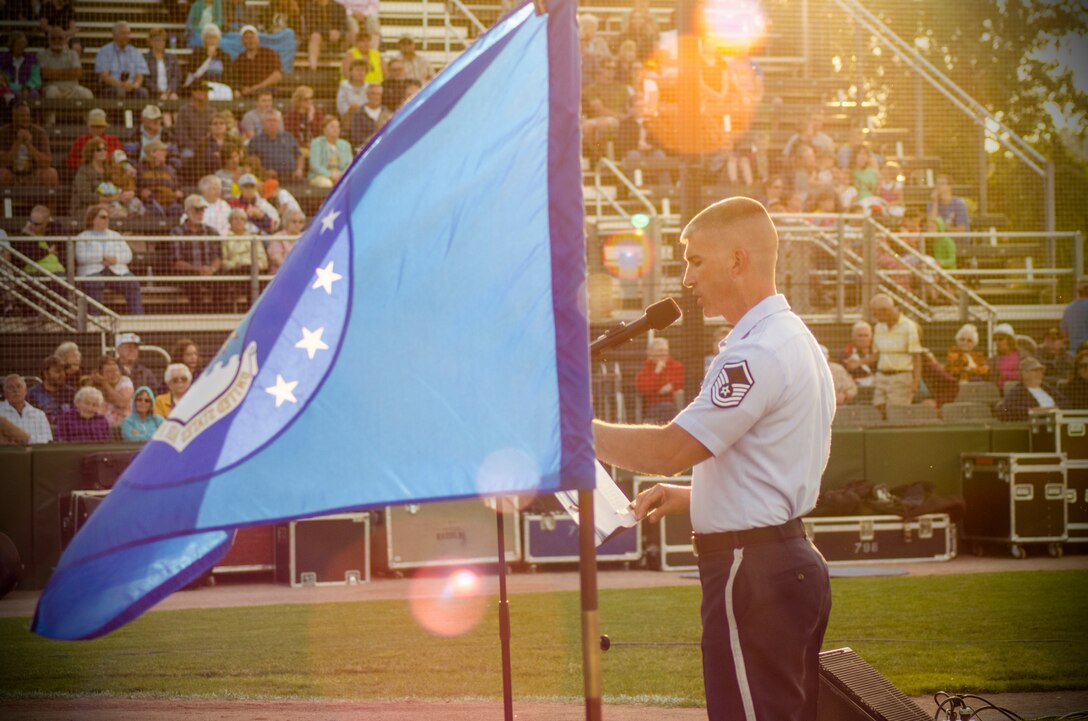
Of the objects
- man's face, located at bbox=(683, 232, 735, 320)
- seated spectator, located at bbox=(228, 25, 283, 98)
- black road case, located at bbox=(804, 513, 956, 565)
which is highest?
seated spectator, located at bbox=(228, 25, 283, 98)

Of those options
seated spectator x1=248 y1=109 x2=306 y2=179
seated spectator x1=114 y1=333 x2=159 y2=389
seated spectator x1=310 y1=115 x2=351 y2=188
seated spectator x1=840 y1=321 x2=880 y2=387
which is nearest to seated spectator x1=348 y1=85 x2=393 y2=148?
seated spectator x1=310 y1=115 x2=351 y2=188

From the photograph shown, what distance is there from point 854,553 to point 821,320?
12.7 ft

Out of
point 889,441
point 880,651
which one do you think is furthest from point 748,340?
point 889,441

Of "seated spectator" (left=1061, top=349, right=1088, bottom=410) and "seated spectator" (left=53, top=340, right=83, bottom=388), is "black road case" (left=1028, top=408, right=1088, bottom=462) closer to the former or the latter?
"seated spectator" (left=1061, top=349, right=1088, bottom=410)

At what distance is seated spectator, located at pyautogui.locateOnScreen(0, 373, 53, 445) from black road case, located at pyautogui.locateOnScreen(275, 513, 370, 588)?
2.49 metres

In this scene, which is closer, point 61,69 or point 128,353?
point 128,353

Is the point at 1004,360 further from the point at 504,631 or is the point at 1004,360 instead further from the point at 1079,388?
the point at 504,631

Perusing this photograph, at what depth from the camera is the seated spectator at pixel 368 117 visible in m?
18.4

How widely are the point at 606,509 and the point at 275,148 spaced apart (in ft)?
48.3

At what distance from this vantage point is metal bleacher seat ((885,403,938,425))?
16016mm

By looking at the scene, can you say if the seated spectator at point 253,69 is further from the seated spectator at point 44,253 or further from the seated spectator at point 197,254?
the seated spectator at point 44,253

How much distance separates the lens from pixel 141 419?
46.1ft

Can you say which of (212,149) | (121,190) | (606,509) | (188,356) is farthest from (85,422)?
(606,509)

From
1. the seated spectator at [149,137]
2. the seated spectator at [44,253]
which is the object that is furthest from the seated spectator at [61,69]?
the seated spectator at [44,253]
